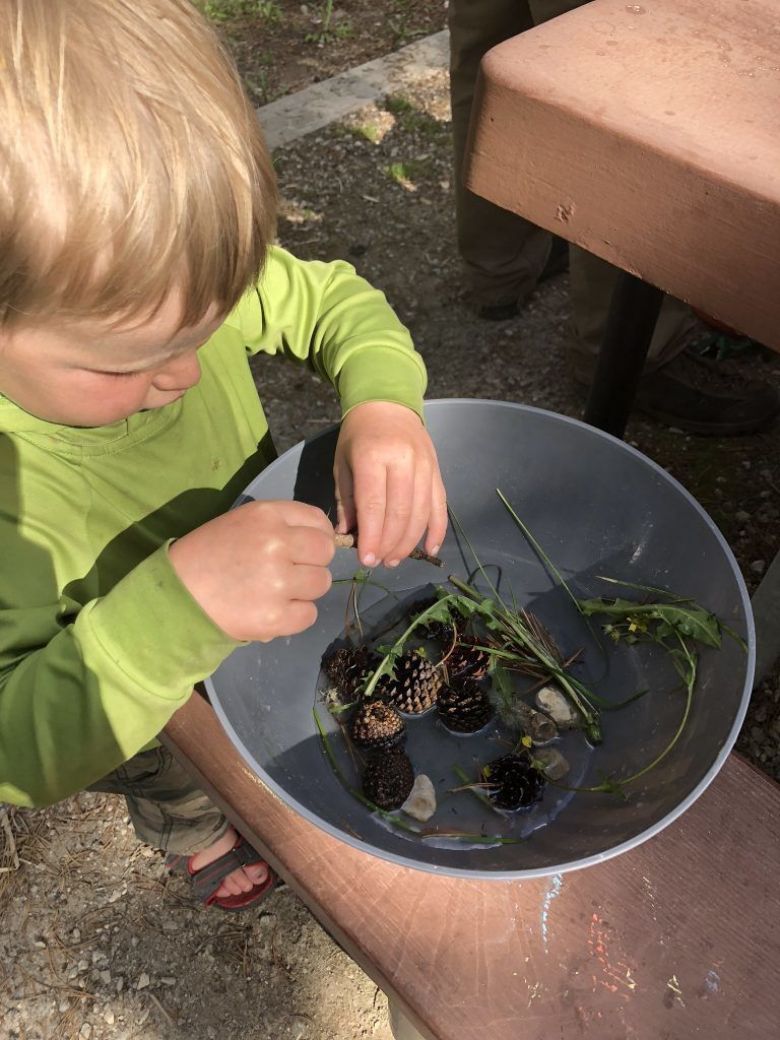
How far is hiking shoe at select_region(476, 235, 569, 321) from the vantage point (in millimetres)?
2443

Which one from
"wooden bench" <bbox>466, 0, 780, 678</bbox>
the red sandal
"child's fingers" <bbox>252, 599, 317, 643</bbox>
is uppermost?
"wooden bench" <bbox>466, 0, 780, 678</bbox>

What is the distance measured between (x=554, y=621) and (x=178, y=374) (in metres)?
0.62

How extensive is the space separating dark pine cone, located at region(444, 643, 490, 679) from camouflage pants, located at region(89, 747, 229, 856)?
0.43m

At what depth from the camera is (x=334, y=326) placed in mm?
1206

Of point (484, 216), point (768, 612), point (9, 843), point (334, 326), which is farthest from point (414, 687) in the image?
point (484, 216)

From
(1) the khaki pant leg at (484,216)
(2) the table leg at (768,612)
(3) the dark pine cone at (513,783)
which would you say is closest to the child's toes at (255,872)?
(3) the dark pine cone at (513,783)

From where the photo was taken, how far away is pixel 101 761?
2.83 feet

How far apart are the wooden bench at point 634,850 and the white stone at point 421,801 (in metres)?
0.07

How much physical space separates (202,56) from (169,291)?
20cm

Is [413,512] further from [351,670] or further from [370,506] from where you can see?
[351,670]

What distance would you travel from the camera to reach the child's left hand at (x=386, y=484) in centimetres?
99

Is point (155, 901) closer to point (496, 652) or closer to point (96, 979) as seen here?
point (96, 979)

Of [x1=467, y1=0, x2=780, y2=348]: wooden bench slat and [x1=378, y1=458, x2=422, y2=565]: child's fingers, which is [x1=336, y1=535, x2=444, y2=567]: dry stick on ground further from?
[x1=467, y1=0, x2=780, y2=348]: wooden bench slat

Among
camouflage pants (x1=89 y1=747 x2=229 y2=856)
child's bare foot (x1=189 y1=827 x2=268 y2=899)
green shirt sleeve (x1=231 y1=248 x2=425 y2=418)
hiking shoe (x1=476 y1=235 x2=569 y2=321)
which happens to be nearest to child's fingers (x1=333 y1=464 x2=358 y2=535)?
green shirt sleeve (x1=231 y1=248 x2=425 y2=418)
